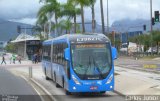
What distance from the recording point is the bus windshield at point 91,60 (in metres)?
22.4

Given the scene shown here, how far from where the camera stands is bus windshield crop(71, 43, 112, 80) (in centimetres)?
2244

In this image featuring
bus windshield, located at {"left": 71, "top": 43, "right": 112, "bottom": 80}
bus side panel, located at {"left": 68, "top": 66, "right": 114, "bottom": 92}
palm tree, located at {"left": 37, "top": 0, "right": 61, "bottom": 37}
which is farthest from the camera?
palm tree, located at {"left": 37, "top": 0, "right": 61, "bottom": 37}

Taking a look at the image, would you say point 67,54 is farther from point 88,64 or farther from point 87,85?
point 87,85

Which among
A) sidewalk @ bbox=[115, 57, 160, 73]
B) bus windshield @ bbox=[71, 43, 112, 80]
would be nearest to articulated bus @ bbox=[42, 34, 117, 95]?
bus windshield @ bbox=[71, 43, 112, 80]

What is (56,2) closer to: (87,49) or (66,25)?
(66,25)

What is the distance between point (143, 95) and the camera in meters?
21.3

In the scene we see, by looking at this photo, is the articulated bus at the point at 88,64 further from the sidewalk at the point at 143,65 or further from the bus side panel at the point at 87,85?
the sidewalk at the point at 143,65

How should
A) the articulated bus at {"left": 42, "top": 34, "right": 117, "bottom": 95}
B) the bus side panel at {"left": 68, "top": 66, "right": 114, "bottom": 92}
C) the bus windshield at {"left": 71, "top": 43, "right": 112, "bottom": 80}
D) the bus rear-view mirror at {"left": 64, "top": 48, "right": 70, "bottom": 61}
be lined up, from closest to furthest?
the bus side panel at {"left": 68, "top": 66, "right": 114, "bottom": 92} < the articulated bus at {"left": 42, "top": 34, "right": 117, "bottom": 95} < the bus windshield at {"left": 71, "top": 43, "right": 112, "bottom": 80} < the bus rear-view mirror at {"left": 64, "top": 48, "right": 70, "bottom": 61}

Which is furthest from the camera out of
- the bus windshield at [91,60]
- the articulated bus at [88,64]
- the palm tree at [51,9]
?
the palm tree at [51,9]

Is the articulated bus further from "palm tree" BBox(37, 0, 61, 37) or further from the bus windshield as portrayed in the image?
"palm tree" BBox(37, 0, 61, 37)

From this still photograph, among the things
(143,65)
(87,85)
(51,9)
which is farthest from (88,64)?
(51,9)

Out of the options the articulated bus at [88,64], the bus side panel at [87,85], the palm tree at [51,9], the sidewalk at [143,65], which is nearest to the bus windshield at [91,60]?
the articulated bus at [88,64]

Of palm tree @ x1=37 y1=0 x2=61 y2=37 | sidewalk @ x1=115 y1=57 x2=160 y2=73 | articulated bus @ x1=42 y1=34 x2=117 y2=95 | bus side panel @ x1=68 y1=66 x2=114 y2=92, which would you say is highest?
palm tree @ x1=37 y1=0 x2=61 y2=37

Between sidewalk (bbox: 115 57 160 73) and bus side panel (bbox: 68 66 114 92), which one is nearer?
bus side panel (bbox: 68 66 114 92)
